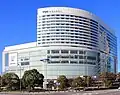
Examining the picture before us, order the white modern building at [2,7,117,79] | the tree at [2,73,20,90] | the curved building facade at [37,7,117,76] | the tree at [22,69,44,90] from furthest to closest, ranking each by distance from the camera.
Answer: the curved building facade at [37,7,117,76] → the white modern building at [2,7,117,79] → the tree at [2,73,20,90] → the tree at [22,69,44,90]

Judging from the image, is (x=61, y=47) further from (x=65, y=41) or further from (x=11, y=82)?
(x=11, y=82)

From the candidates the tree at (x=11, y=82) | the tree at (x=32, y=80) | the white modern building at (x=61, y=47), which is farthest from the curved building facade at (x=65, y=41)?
the tree at (x=32, y=80)

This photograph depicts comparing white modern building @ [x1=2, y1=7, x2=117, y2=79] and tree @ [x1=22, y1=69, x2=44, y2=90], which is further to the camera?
white modern building @ [x1=2, y1=7, x2=117, y2=79]

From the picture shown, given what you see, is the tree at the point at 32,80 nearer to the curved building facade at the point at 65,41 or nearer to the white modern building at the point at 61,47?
the white modern building at the point at 61,47

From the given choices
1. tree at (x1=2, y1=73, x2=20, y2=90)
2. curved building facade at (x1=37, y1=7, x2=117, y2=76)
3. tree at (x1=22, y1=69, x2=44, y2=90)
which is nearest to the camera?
tree at (x1=22, y1=69, x2=44, y2=90)

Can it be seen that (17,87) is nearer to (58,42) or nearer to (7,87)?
(7,87)

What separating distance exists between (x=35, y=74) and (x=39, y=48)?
80092 millimetres

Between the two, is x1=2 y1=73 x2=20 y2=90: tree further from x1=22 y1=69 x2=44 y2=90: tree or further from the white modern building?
the white modern building

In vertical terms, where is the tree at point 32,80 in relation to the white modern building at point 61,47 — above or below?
below

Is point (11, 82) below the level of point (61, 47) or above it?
below

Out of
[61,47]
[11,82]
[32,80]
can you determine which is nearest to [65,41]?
[61,47]

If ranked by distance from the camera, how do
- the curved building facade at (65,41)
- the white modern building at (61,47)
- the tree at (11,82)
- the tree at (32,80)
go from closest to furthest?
1. the tree at (32,80)
2. the tree at (11,82)
3. the white modern building at (61,47)
4. the curved building facade at (65,41)

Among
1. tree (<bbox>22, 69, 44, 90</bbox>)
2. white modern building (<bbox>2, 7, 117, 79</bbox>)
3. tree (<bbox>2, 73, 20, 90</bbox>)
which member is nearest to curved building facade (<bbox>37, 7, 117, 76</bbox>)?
white modern building (<bbox>2, 7, 117, 79</bbox>)

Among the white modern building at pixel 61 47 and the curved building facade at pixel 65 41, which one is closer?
the white modern building at pixel 61 47
